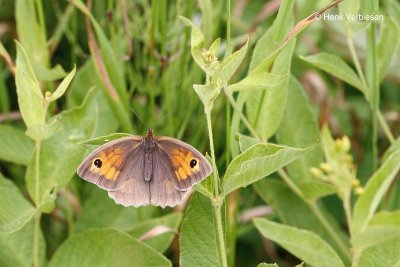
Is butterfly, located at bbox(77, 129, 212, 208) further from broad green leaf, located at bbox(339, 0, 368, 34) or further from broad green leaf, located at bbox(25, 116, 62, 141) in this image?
broad green leaf, located at bbox(339, 0, 368, 34)

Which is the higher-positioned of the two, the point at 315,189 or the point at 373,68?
the point at 373,68

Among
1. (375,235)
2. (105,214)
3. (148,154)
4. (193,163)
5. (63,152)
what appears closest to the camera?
(375,235)

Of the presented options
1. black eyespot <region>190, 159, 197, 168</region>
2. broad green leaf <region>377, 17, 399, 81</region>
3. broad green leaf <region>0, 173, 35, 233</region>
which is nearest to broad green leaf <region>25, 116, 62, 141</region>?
broad green leaf <region>0, 173, 35, 233</region>

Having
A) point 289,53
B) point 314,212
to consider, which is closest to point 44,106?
point 289,53

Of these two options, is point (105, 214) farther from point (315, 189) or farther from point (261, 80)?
point (261, 80)

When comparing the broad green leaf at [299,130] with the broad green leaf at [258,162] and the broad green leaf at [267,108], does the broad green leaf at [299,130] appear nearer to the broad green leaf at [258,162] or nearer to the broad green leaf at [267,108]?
the broad green leaf at [267,108]

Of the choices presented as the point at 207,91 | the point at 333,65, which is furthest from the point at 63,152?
the point at 333,65
